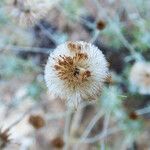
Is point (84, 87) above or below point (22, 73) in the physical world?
below

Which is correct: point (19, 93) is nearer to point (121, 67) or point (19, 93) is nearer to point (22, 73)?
point (22, 73)

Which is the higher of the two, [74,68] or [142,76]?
[142,76]

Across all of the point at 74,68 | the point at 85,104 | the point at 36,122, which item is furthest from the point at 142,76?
the point at 74,68

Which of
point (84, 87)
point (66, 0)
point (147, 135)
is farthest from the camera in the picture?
point (147, 135)

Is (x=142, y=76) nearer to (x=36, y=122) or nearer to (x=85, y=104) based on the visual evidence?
(x=85, y=104)

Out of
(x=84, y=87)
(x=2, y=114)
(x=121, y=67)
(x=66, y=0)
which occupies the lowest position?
(x=84, y=87)

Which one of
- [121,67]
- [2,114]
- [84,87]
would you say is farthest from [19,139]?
[84,87]
